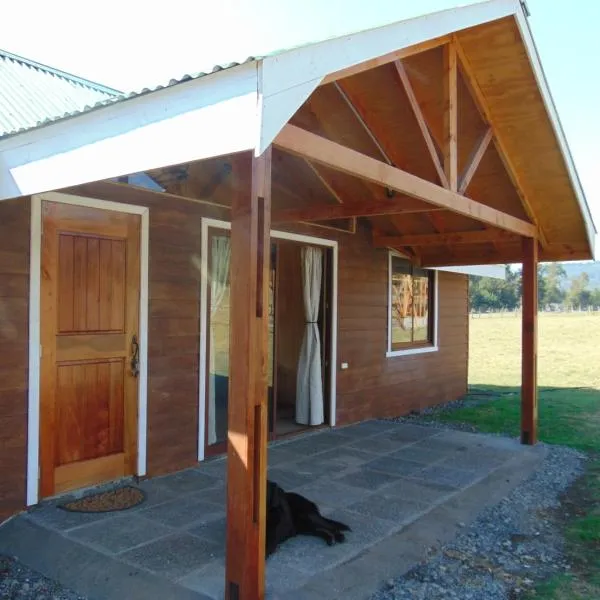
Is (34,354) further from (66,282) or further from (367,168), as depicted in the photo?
(367,168)

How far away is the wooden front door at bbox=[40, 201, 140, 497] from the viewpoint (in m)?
3.69

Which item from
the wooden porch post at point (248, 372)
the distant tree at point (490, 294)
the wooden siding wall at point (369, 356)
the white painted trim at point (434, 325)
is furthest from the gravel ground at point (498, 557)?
the distant tree at point (490, 294)

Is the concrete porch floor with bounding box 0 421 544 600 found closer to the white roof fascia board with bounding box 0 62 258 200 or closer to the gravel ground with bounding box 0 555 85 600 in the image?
the gravel ground with bounding box 0 555 85 600

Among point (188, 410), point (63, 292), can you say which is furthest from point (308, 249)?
point (63, 292)

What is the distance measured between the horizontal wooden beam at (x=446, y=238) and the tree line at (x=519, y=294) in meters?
42.1

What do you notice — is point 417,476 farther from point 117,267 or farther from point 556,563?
point 117,267

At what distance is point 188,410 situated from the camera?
4.62 m

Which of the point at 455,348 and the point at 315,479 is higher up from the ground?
the point at 455,348

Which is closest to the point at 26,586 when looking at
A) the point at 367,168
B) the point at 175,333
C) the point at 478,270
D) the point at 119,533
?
the point at 119,533

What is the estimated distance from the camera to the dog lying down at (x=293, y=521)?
320cm

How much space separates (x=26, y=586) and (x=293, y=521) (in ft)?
4.61

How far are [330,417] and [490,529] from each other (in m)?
2.80

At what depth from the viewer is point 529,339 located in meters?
6.02

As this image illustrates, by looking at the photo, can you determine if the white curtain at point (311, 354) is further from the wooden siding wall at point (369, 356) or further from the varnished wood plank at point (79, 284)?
the varnished wood plank at point (79, 284)
